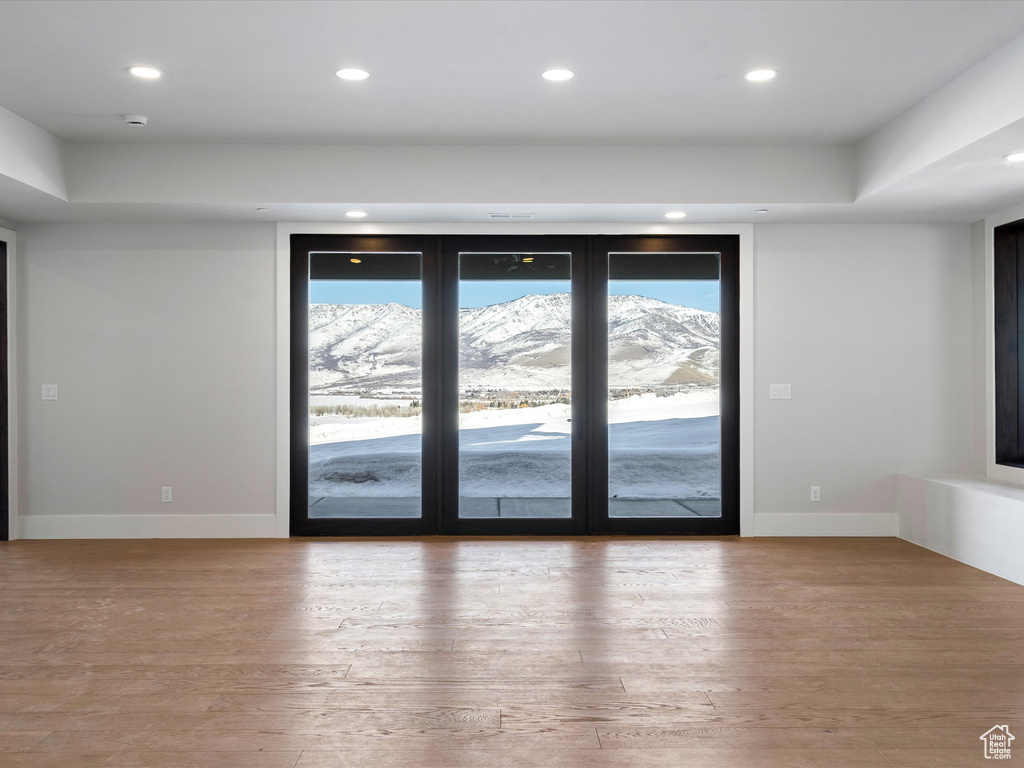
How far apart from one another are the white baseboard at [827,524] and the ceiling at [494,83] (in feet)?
7.49

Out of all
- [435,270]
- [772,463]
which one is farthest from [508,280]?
[772,463]

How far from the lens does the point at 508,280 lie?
19.2ft

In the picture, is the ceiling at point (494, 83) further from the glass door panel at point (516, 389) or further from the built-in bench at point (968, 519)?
the built-in bench at point (968, 519)

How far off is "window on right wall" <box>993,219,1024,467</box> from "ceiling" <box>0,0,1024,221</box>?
0.41 metres

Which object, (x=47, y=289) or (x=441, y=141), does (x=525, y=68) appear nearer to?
(x=441, y=141)

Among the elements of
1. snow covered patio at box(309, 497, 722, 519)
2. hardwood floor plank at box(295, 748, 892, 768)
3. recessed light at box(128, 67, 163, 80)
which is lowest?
hardwood floor plank at box(295, 748, 892, 768)

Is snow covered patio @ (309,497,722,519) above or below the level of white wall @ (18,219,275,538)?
below

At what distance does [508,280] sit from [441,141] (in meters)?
1.22

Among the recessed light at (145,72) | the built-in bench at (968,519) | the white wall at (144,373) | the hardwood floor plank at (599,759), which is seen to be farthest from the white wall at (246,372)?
the hardwood floor plank at (599,759)

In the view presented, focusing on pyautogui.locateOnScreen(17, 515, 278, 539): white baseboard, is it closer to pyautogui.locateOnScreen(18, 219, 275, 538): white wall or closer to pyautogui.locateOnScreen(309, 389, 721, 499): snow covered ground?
pyautogui.locateOnScreen(18, 219, 275, 538): white wall

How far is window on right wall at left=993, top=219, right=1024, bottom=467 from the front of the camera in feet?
17.7

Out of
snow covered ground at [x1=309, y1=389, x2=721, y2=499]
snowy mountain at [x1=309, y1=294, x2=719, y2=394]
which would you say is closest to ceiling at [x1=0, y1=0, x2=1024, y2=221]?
snowy mountain at [x1=309, y1=294, x2=719, y2=394]

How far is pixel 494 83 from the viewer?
407 centimetres

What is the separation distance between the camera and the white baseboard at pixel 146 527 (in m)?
5.75
